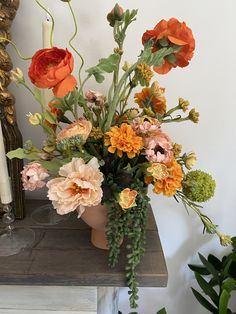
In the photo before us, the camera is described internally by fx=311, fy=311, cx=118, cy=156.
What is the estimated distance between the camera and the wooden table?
638 millimetres

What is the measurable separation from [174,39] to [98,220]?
39cm

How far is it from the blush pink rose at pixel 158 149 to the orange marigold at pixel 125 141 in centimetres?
2

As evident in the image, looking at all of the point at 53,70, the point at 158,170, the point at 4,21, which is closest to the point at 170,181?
the point at 158,170

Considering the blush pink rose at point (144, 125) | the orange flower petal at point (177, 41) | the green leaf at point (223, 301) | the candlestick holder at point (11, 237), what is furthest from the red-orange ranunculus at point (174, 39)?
the green leaf at point (223, 301)

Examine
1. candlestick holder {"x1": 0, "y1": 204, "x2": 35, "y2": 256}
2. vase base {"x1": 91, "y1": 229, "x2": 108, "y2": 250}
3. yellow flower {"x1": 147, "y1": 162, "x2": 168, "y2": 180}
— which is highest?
yellow flower {"x1": 147, "y1": 162, "x2": 168, "y2": 180}

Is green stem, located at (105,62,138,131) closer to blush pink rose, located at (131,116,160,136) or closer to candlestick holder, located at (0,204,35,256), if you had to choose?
blush pink rose, located at (131,116,160,136)

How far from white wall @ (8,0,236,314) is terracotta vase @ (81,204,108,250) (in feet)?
1.08

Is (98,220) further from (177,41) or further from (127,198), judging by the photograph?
(177,41)

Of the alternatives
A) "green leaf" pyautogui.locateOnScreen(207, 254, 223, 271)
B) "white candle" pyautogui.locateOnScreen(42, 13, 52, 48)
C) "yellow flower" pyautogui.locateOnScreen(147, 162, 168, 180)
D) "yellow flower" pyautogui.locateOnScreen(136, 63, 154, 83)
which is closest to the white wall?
"green leaf" pyautogui.locateOnScreen(207, 254, 223, 271)

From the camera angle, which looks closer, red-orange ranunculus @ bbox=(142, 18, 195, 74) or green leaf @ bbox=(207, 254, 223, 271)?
red-orange ranunculus @ bbox=(142, 18, 195, 74)

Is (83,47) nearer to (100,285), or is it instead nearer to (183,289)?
(100,285)

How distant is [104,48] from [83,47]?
58mm

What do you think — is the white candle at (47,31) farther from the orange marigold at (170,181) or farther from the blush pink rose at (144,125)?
the orange marigold at (170,181)

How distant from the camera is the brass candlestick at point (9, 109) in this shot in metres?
0.74
